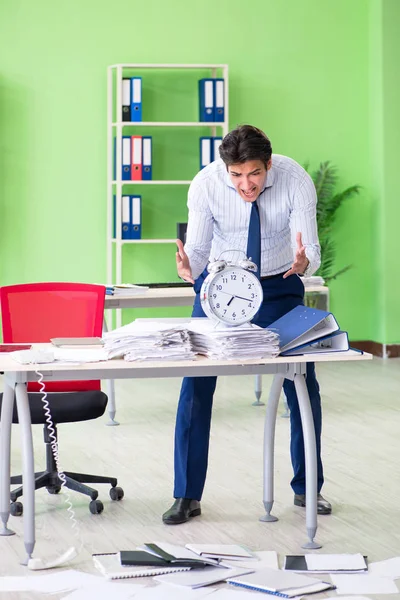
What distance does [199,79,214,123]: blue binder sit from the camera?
295 inches

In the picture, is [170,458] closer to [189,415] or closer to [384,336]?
[189,415]

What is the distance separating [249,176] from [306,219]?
294 millimetres

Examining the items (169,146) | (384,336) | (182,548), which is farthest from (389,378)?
(182,548)

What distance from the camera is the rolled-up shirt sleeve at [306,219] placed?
11.9 ft

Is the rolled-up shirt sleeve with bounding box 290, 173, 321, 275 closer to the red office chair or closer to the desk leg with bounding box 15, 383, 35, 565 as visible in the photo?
the red office chair

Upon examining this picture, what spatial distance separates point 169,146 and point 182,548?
4.90 meters

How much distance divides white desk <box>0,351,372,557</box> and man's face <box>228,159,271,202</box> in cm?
65

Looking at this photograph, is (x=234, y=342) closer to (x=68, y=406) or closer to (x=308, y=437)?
(x=308, y=437)

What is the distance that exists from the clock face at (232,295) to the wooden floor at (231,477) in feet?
2.74

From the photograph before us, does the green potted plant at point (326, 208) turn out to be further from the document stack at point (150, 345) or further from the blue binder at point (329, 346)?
the document stack at point (150, 345)

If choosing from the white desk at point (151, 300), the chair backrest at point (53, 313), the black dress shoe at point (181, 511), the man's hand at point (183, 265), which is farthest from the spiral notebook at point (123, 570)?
the white desk at point (151, 300)

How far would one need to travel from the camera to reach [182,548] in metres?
3.38

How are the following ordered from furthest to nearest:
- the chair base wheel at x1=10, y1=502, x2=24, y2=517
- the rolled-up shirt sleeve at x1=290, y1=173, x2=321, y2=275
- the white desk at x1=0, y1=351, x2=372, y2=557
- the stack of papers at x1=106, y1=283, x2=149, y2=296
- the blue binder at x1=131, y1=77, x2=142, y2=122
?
the blue binder at x1=131, y1=77, x2=142, y2=122 < the stack of papers at x1=106, y1=283, x2=149, y2=296 < the chair base wheel at x1=10, y1=502, x2=24, y2=517 < the rolled-up shirt sleeve at x1=290, y1=173, x2=321, y2=275 < the white desk at x1=0, y1=351, x2=372, y2=557

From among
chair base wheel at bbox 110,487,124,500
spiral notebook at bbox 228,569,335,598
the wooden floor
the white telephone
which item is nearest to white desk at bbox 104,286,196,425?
the wooden floor
